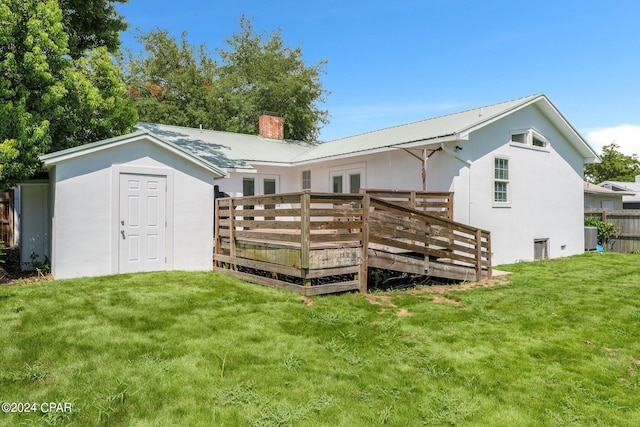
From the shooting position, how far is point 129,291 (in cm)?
707

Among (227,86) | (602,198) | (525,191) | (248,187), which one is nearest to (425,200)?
(525,191)

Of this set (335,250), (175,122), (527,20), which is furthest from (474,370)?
(175,122)

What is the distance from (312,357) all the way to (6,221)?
13.6 meters

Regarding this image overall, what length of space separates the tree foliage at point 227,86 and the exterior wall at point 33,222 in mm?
19153

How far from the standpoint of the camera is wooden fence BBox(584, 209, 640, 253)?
Result: 618 inches

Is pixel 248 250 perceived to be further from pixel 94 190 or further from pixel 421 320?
pixel 421 320

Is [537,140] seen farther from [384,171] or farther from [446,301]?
[446,301]

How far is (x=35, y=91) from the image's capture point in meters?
8.84

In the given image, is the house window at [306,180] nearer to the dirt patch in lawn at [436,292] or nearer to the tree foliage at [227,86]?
the dirt patch in lawn at [436,292]

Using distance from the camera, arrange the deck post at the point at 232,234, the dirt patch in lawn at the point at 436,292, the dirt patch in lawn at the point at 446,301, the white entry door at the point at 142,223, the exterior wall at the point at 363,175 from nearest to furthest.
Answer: the dirt patch in lawn at the point at 436,292 → the dirt patch in lawn at the point at 446,301 → the white entry door at the point at 142,223 → the deck post at the point at 232,234 → the exterior wall at the point at 363,175

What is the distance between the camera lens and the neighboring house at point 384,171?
8.39 meters

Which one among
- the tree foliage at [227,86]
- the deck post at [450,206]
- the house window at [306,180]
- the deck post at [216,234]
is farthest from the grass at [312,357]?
the tree foliage at [227,86]

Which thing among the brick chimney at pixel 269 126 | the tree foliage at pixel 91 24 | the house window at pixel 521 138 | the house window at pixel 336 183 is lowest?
the house window at pixel 336 183

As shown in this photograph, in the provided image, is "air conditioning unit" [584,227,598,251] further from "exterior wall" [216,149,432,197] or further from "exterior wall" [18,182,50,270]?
"exterior wall" [18,182,50,270]
